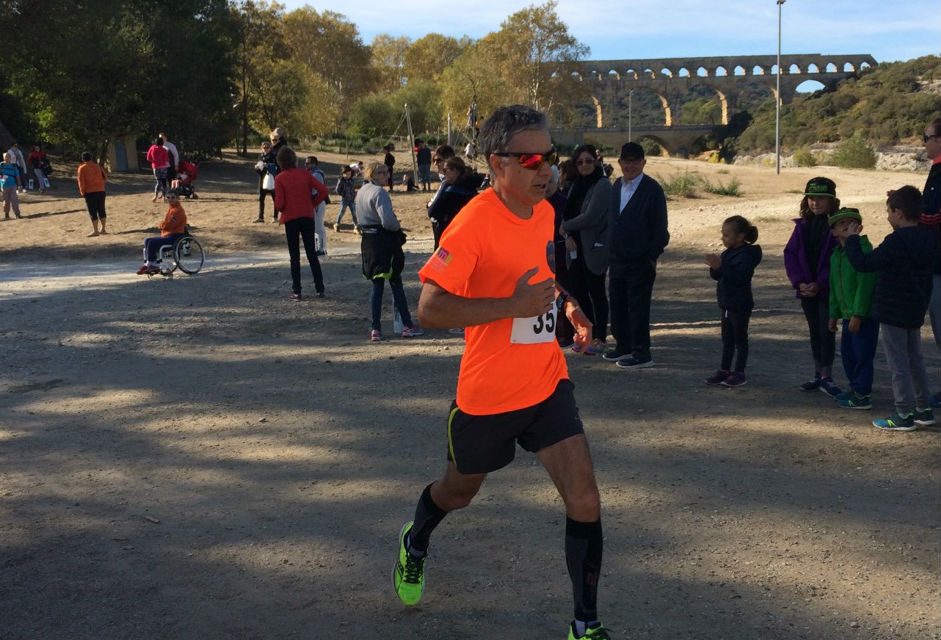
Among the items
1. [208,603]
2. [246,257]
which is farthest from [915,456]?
[246,257]

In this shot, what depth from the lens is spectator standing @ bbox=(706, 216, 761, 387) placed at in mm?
7273

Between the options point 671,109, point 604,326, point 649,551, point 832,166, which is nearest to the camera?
point 649,551

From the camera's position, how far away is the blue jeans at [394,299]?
31.9 ft

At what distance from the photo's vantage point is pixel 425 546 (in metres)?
3.95

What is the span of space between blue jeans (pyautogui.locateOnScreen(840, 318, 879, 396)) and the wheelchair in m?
10.5

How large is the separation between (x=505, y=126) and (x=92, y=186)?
1784cm

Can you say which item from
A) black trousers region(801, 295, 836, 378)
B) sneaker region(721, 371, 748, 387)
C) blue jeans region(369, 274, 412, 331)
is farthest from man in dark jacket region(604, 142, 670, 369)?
blue jeans region(369, 274, 412, 331)

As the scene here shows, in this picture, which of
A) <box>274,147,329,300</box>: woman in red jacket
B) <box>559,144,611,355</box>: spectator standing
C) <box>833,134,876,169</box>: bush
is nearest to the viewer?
<box>559,144,611,355</box>: spectator standing

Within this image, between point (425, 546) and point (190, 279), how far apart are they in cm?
1117

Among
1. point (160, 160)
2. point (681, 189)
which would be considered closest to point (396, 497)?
point (160, 160)

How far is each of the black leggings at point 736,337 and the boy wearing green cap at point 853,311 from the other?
0.71 metres

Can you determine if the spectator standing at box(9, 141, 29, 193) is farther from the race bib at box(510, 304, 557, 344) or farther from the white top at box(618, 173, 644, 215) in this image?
the race bib at box(510, 304, 557, 344)

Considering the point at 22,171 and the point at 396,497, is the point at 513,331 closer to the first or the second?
the point at 396,497

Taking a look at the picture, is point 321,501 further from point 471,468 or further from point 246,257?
point 246,257
